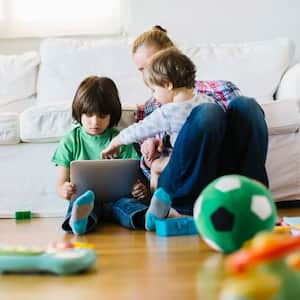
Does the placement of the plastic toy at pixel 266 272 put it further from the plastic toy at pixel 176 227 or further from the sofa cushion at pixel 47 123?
the sofa cushion at pixel 47 123

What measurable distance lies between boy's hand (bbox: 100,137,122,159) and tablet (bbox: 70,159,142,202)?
0.10ft

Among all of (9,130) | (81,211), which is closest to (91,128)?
(9,130)

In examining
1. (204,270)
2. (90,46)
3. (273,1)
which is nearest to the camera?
(204,270)

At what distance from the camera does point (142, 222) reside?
1.85 meters

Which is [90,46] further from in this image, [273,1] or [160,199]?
[160,199]

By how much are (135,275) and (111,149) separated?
82 cm

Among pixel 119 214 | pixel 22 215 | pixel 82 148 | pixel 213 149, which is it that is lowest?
pixel 22 215

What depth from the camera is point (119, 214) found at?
1930mm

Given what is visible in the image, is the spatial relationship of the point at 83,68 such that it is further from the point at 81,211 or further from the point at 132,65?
the point at 81,211

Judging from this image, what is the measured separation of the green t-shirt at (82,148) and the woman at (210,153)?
0.27 m

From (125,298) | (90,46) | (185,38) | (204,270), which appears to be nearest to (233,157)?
(204,270)

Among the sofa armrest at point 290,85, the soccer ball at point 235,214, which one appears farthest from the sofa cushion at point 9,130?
the soccer ball at point 235,214

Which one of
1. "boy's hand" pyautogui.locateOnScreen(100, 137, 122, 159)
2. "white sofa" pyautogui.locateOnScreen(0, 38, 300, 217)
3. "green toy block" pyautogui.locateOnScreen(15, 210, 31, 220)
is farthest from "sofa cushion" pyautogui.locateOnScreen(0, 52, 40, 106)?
"boy's hand" pyautogui.locateOnScreen(100, 137, 122, 159)

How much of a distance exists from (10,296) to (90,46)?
193cm
